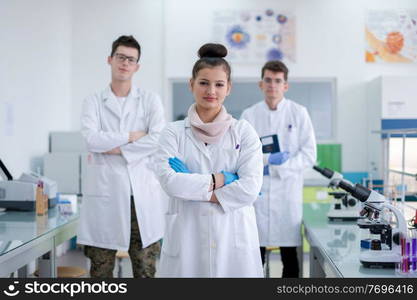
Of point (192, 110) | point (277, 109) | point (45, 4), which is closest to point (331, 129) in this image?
point (277, 109)

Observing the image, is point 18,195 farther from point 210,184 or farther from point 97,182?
point 210,184

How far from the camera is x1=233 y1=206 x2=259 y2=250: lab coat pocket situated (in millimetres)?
1902

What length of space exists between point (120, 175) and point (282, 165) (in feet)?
3.08

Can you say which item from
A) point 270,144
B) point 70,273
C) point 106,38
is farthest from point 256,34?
point 70,273

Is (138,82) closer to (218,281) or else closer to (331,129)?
(331,129)

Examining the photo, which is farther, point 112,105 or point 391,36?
point 391,36

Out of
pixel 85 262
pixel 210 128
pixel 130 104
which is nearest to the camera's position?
pixel 210 128

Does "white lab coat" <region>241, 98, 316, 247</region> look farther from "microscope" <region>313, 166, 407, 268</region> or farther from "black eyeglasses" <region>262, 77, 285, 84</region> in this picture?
"microscope" <region>313, 166, 407, 268</region>

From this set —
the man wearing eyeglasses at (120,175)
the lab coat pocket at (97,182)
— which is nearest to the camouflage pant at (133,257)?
the man wearing eyeglasses at (120,175)

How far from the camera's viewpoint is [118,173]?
2.62 m

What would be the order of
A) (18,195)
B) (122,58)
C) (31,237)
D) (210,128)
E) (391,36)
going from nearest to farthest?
1. (210,128)
2. (31,237)
3. (122,58)
4. (18,195)
5. (391,36)

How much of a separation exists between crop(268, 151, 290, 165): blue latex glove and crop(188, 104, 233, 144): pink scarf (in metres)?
1.03

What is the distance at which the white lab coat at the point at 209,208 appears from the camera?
1.88m

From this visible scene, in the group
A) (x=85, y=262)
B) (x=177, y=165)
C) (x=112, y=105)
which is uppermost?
(x=112, y=105)
